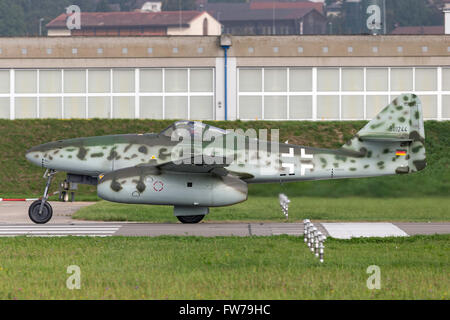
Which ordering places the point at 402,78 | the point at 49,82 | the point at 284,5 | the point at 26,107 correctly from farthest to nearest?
the point at 284,5
the point at 26,107
the point at 49,82
the point at 402,78

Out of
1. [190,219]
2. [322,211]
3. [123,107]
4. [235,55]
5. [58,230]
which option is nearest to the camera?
[58,230]

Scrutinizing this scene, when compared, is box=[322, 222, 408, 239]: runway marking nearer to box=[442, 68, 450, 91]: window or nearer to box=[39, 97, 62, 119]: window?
box=[442, 68, 450, 91]: window

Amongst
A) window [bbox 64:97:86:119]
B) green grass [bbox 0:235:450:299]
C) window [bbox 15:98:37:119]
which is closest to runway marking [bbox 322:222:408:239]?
green grass [bbox 0:235:450:299]

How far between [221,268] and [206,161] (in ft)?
23.5

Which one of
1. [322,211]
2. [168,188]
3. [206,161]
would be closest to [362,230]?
[322,211]

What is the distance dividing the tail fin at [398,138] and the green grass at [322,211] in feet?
3.48

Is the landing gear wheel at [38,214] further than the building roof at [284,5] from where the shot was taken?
No

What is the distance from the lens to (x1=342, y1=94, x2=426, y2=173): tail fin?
71.6 ft

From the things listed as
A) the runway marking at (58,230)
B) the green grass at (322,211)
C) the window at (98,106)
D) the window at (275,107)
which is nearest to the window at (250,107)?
the window at (275,107)

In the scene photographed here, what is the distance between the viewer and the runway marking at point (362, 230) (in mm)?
18562

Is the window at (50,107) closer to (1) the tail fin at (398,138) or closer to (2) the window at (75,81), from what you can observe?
(2) the window at (75,81)

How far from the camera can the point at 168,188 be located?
802 inches

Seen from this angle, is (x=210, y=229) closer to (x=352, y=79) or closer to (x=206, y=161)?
(x=206, y=161)

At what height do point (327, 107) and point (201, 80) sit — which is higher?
point (201, 80)
